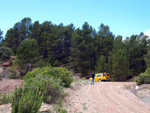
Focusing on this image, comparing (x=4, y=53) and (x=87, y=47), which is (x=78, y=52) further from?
(x=4, y=53)

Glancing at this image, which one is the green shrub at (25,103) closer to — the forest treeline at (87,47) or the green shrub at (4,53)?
the forest treeline at (87,47)

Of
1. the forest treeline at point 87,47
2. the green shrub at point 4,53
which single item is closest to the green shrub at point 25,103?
the forest treeline at point 87,47

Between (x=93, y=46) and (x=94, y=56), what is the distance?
5060 millimetres

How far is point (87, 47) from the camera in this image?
45906mm

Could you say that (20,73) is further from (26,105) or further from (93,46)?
(26,105)

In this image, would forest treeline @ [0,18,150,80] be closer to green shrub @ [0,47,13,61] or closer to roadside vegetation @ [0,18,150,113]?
roadside vegetation @ [0,18,150,113]

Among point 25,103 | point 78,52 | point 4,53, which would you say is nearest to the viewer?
point 25,103

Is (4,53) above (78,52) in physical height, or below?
above

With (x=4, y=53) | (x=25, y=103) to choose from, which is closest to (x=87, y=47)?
(x=4, y=53)

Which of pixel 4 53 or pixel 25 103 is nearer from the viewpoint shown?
pixel 25 103

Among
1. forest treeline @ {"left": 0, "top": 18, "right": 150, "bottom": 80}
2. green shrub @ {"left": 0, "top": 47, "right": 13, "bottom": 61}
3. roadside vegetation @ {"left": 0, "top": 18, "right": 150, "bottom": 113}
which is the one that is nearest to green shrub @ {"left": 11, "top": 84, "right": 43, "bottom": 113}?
roadside vegetation @ {"left": 0, "top": 18, "right": 150, "bottom": 113}

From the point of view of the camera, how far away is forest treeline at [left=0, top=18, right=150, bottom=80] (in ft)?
135

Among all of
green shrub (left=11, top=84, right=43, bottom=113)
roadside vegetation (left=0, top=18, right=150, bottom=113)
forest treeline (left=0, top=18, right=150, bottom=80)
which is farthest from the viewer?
forest treeline (left=0, top=18, right=150, bottom=80)

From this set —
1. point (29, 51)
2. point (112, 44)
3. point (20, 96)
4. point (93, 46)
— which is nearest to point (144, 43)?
point (112, 44)
